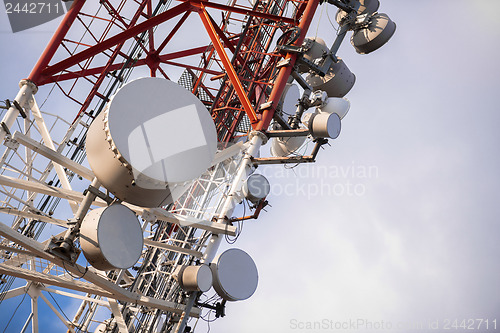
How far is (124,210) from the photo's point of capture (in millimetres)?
12281

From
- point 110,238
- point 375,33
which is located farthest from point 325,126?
point 375,33

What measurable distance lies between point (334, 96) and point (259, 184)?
716 cm

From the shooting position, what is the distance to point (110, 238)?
38.8 feet

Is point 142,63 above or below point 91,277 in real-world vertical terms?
above

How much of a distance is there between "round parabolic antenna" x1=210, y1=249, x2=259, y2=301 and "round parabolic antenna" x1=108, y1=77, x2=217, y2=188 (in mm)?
3792

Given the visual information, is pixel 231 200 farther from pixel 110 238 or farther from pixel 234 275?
pixel 110 238

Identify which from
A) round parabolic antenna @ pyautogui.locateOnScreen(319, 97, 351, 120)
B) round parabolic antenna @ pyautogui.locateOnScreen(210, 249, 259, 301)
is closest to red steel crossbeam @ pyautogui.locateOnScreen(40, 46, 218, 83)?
round parabolic antenna @ pyautogui.locateOnScreen(319, 97, 351, 120)

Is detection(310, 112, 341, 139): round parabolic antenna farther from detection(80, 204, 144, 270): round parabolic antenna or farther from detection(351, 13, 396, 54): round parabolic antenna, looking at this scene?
detection(351, 13, 396, 54): round parabolic antenna

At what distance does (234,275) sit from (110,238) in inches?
210

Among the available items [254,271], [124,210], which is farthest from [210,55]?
[124,210]

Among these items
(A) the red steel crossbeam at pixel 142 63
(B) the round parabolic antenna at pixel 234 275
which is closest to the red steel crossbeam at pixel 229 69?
(A) the red steel crossbeam at pixel 142 63

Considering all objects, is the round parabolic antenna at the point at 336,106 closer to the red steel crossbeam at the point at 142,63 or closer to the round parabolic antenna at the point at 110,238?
the red steel crossbeam at the point at 142,63

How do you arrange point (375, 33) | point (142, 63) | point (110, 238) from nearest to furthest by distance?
1. point (110, 238)
2. point (375, 33)
3. point (142, 63)

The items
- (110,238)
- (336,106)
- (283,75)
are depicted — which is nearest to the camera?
(110,238)
